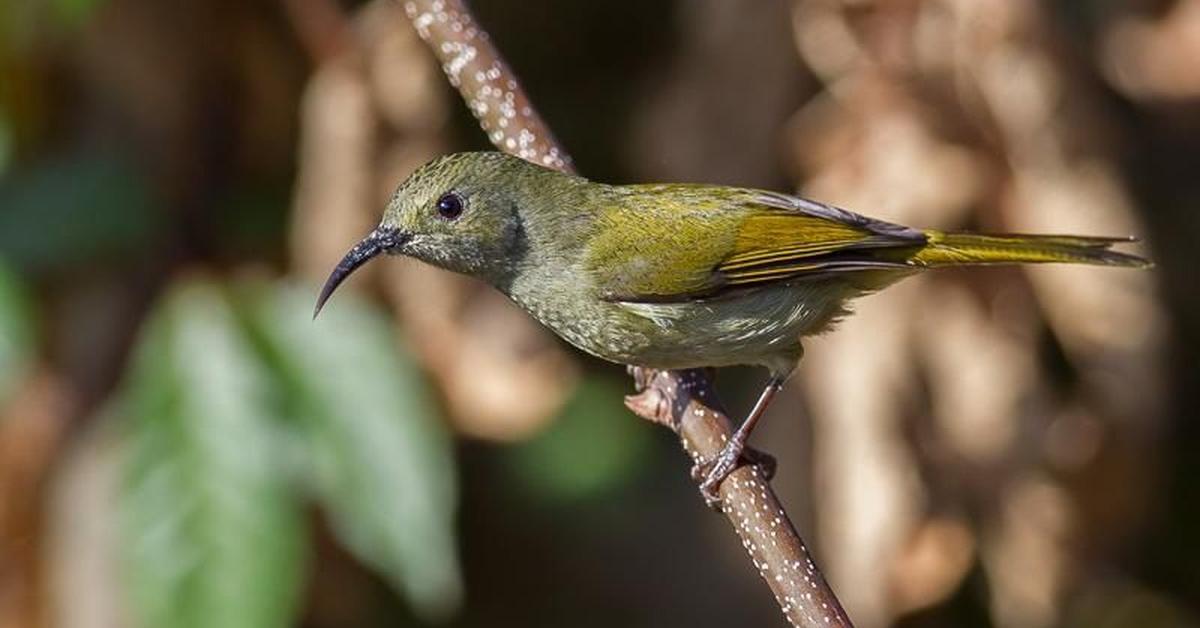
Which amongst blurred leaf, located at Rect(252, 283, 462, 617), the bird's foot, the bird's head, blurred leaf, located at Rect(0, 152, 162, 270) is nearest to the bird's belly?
the bird's head

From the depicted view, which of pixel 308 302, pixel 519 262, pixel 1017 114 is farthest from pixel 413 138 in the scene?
pixel 1017 114

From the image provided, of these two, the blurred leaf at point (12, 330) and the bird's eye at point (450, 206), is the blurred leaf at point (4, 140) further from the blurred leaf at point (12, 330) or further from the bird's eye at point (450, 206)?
the bird's eye at point (450, 206)

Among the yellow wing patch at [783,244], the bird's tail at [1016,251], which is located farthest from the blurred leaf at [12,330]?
the bird's tail at [1016,251]

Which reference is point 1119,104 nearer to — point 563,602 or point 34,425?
point 563,602

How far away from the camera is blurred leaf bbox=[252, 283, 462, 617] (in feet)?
12.3

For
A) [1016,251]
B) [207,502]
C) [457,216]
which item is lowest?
[207,502]

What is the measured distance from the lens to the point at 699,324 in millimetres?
3420

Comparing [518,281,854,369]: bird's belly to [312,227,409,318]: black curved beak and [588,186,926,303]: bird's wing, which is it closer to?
[588,186,926,303]: bird's wing

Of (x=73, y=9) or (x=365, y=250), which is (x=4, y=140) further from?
(x=365, y=250)

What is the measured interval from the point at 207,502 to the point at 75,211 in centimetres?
131

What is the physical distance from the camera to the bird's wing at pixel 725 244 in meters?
3.45

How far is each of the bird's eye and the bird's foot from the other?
0.63 metres

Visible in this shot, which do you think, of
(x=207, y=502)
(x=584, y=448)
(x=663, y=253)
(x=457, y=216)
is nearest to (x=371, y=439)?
(x=207, y=502)

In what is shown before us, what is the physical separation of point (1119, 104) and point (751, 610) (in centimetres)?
167
